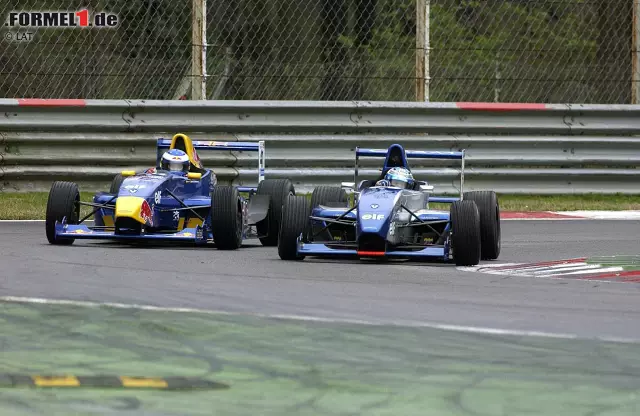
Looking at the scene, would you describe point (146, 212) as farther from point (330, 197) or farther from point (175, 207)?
point (330, 197)

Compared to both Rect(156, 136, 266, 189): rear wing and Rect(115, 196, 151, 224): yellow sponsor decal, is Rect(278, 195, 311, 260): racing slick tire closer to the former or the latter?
Rect(115, 196, 151, 224): yellow sponsor decal

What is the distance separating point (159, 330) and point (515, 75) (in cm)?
1159

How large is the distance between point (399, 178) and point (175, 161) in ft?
8.20

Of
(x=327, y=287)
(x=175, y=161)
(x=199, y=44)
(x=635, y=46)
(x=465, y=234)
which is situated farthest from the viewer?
(x=635, y=46)

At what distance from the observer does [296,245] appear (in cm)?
1141

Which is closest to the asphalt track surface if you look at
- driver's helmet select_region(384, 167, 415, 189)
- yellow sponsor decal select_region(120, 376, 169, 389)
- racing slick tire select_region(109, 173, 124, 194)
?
driver's helmet select_region(384, 167, 415, 189)

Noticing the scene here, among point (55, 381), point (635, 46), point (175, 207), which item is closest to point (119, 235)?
point (175, 207)

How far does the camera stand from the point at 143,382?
5523 millimetres

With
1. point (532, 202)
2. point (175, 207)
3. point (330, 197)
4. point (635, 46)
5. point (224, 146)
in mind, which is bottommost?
point (532, 202)

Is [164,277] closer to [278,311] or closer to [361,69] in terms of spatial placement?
[278,311]

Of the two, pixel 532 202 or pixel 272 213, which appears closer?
pixel 272 213

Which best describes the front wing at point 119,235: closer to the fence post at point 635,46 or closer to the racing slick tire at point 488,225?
the racing slick tire at point 488,225

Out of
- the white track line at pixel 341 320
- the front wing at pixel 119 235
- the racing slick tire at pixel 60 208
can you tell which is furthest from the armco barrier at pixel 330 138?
the white track line at pixel 341 320

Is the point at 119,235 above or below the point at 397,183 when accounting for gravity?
below
